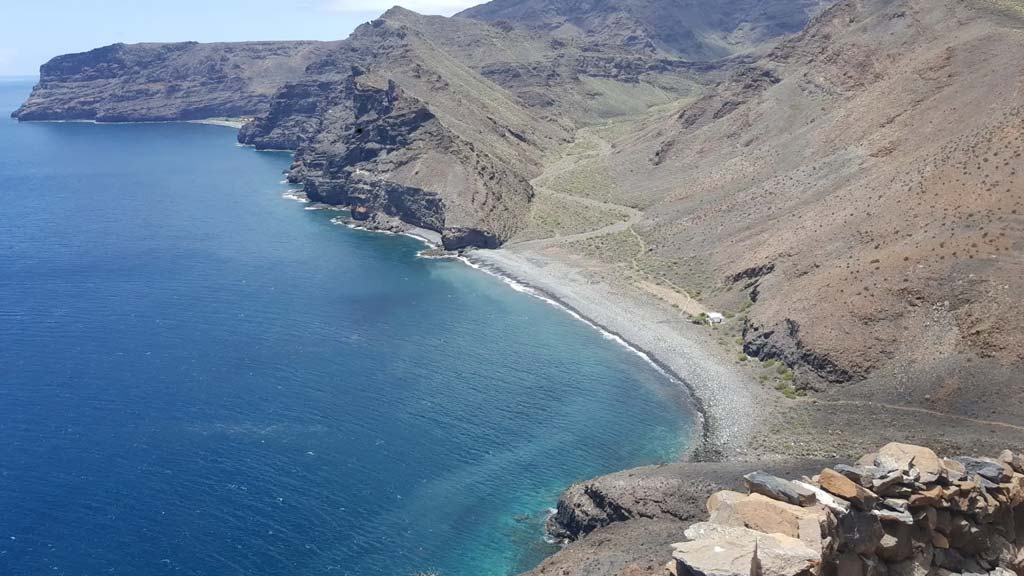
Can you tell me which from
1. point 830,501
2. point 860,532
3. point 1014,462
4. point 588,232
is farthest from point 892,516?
point 588,232

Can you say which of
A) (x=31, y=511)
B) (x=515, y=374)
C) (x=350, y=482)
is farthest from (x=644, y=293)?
(x=31, y=511)

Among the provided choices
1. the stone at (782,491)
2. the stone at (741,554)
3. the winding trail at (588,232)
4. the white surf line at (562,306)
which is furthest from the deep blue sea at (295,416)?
the stone at (741,554)

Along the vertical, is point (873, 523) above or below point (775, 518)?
below

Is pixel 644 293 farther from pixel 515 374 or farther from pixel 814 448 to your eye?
pixel 814 448

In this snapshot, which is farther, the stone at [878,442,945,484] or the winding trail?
the winding trail

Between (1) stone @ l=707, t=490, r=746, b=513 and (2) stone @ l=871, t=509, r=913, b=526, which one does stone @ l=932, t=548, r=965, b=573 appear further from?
(1) stone @ l=707, t=490, r=746, b=513

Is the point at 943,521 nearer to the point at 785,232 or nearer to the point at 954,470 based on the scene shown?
the point at 954,470

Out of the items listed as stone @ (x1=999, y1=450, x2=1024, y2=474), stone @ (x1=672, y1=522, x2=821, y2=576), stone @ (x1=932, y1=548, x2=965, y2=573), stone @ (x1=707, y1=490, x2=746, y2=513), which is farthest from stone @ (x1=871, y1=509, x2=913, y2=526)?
stone @ (x1=999, y1=450, x2=1024, y2=474)
